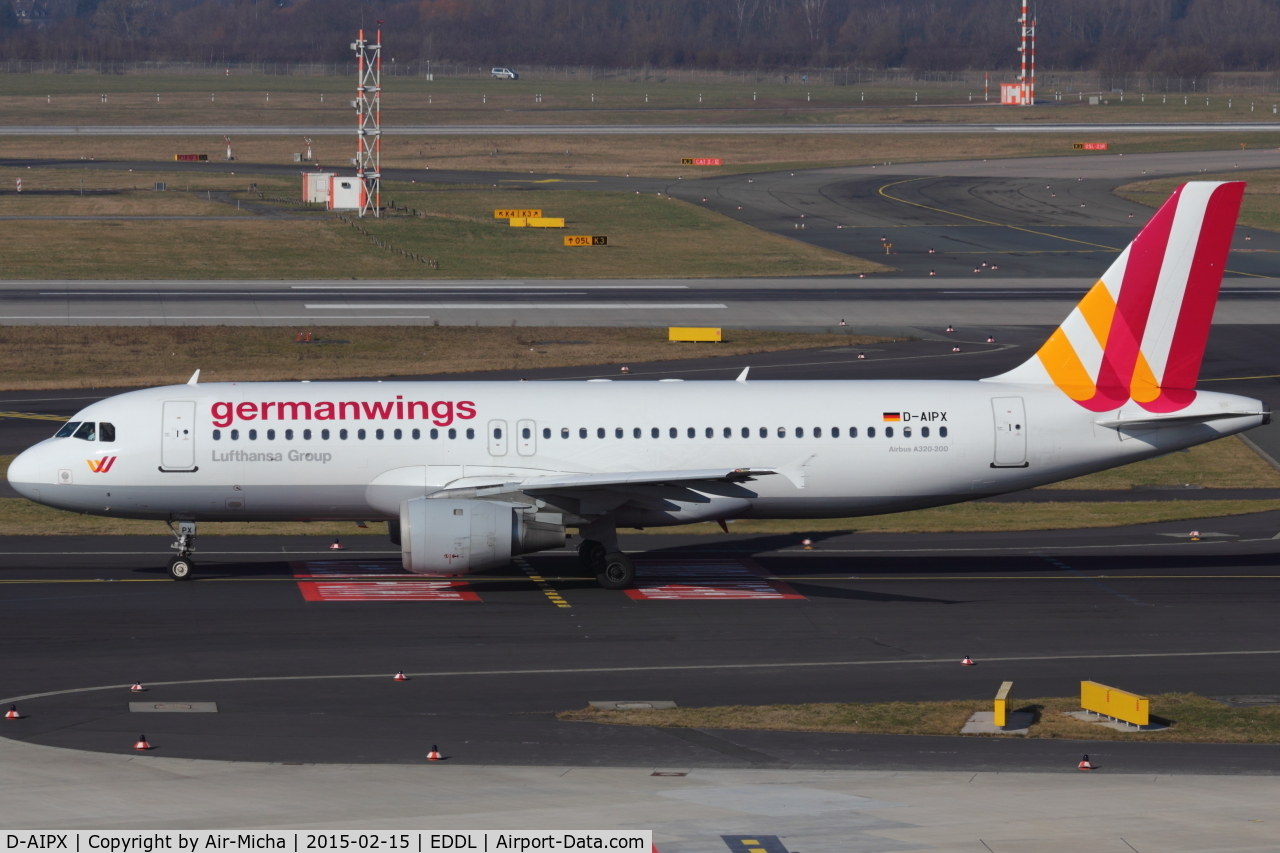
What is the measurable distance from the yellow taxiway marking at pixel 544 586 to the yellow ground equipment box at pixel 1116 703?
12.0m

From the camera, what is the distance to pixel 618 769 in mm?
23547

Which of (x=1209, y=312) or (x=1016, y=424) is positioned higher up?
(x=1209, y=312)

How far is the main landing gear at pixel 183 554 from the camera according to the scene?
36.8 meters

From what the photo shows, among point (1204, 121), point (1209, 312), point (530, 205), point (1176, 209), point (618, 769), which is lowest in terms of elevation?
point (618, 769)

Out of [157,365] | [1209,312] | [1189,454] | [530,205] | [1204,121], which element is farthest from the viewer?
[1204,121]

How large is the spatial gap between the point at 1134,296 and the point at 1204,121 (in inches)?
6472

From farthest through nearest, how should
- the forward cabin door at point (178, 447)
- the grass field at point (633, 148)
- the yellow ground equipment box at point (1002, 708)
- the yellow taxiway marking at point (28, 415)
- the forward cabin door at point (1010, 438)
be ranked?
the grass field at point (633, 148) < the yellow taxiway marking at point (28, 415) < the forward cabin door at point (1010, 438) < the forward cabin door at point (178, 447) < the yellow ground equipment box at point (1002, 708)

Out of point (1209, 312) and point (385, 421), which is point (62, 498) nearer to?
point (385, 421)

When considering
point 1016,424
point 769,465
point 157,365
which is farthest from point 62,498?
point 157,365

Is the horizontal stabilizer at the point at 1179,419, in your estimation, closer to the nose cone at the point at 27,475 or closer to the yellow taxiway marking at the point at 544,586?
the yellow taxiway marking at the point at 544,586

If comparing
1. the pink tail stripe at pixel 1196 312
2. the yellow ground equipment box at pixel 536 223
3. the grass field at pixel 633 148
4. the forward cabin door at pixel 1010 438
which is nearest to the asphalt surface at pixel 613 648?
the forward cabin door at pixel 1010 438

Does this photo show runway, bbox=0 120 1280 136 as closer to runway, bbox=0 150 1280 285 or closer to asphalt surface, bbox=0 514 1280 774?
runway, bbox=0 150 1280 285

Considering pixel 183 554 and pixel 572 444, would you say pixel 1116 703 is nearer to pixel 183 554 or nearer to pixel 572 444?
pixel 572 444

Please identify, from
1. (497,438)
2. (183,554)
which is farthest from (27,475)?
(497,438)
